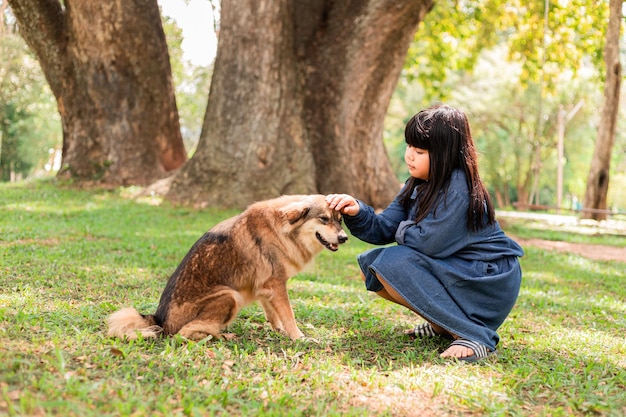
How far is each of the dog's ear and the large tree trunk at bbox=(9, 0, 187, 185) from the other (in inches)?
394

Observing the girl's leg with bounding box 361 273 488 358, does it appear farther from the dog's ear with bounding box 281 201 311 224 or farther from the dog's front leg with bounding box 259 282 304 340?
the dog's ear with bounding box 281 201 311 224

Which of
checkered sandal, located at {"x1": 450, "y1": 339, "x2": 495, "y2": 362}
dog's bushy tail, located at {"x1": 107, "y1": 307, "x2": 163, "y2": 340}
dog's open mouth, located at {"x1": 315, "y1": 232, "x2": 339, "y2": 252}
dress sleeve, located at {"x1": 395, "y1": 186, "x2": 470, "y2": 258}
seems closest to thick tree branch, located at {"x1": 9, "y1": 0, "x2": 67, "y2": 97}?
dog's open mouth, located at {"x1": 315, "y1": 232, "x2": 339, "y2": 252}

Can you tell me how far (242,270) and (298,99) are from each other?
9.25 meters

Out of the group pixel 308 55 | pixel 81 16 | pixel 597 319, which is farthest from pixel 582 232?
pixel 81 16

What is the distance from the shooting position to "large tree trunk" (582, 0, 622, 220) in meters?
17.8

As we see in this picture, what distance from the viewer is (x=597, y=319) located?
21.2 ft

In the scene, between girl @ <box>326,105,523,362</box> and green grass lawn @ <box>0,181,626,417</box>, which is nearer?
green grass lawn @ <box>0,181,626,417</box>

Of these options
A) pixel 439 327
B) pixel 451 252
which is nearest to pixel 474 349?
pixel 439 327

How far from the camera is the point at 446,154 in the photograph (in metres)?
4.77

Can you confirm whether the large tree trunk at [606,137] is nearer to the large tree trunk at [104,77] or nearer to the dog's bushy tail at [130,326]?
the large tree trunk at [104,77]

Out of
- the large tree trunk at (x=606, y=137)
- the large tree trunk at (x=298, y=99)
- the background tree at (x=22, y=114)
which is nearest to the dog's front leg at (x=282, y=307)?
the large tree trunk at (x=298, y=99)

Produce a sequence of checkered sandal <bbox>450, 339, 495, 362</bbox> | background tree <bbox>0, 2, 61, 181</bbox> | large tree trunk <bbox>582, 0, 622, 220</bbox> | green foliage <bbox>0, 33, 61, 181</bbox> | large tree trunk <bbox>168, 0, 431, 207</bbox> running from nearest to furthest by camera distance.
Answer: checkered sandal <bbox>450, 339, 495, 362</bbox> → large tree trunk <bbox>168, 0, 431, 207</bbox> → large tree trunk <bbox>582, 0, 622, 220</bbox> → background tree <bbox>0, 2, 61, 181</bbox> → green foliage <bbox>0, 33, 61, 181</bbox>

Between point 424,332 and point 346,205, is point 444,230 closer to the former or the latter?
point 346,205

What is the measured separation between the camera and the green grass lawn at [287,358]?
3.41 m
